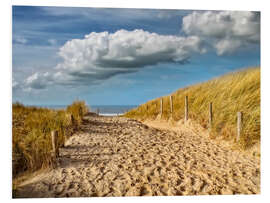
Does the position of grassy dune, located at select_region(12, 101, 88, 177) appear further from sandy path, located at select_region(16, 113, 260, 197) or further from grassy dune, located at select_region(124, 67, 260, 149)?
grassy dune, located at select_region(124, 67, 260, 149)

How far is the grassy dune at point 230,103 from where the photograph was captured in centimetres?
→ 486

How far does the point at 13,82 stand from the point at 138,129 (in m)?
3.47

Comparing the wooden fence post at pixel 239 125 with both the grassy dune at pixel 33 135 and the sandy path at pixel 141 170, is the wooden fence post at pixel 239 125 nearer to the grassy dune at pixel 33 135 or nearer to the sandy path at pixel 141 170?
the sandy path at pixel 141 170

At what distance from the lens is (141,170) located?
11.9ft

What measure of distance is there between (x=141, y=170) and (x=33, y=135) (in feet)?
5.61

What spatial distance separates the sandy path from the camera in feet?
10.4

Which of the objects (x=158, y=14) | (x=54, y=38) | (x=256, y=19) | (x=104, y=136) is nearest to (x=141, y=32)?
(x=158, y=14)

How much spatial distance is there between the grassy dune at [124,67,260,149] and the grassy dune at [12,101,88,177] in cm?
345

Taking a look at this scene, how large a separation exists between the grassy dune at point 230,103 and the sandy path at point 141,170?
590mm

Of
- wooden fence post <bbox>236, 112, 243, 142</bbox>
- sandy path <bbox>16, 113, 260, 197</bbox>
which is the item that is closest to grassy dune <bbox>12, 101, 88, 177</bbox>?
sandy path <bbox>16, 113, 260, 197</bbox>

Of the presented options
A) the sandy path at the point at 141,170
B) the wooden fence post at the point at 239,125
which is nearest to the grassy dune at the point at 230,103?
the wooden fence post at the point at 239,125

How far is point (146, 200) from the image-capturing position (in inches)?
123

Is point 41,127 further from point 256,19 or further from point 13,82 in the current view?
point 256,19
